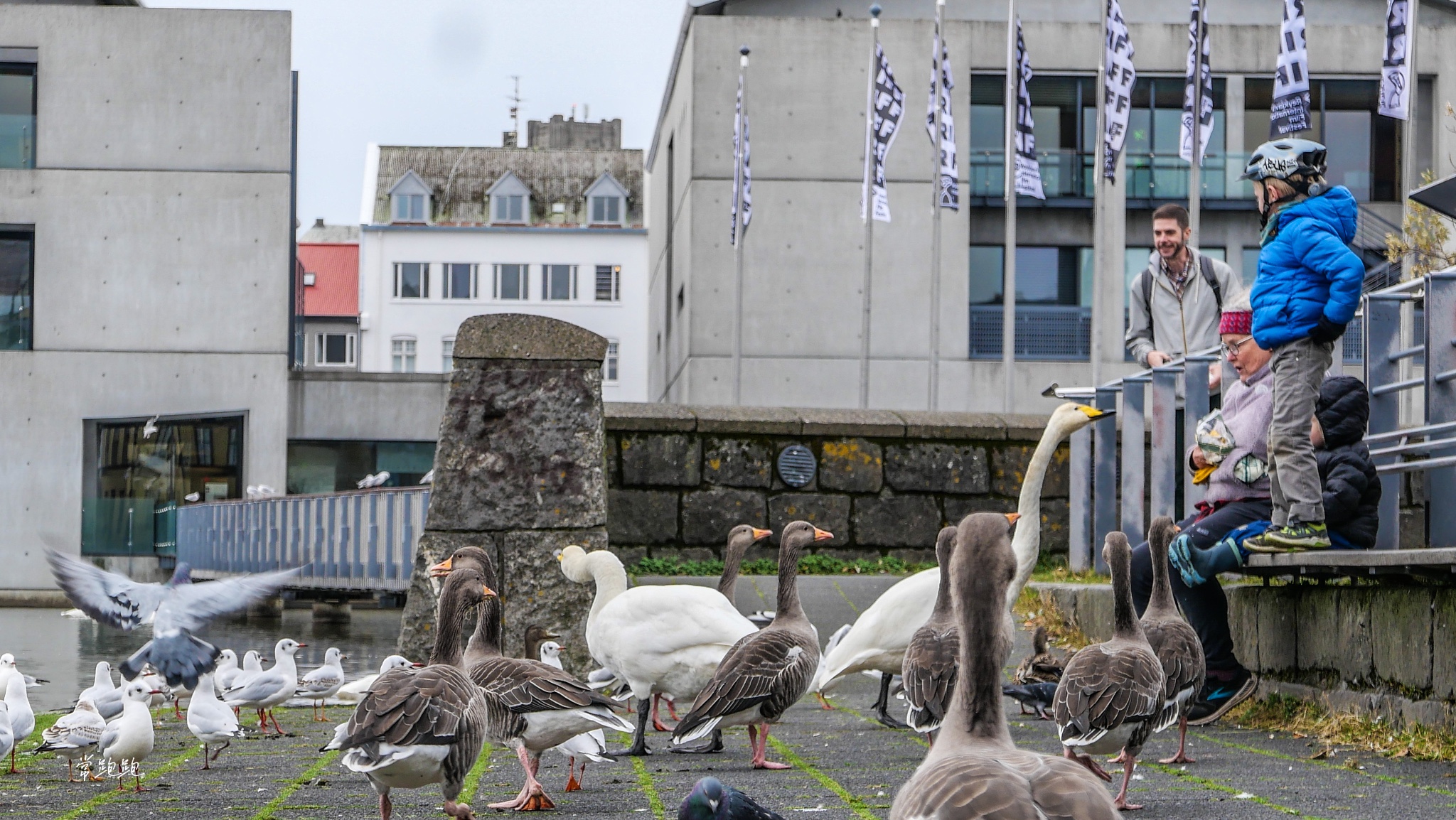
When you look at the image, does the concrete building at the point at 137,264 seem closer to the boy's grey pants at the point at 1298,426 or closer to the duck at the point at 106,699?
the duck at the point at 106,699

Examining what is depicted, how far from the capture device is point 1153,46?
108ft

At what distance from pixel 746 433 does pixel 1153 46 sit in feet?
77.5

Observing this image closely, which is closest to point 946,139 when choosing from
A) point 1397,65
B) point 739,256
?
point 739,256

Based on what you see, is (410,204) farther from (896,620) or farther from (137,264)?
(896,620)

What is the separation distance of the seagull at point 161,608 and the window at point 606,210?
5824 centimetres

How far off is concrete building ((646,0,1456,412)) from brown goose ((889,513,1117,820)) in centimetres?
2927

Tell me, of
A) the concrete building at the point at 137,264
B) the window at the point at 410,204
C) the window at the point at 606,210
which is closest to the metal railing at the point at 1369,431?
the concrete building at the point at 137,264

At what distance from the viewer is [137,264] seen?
3172cm

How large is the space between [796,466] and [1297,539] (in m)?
5.98

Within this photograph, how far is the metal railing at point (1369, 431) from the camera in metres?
7.35

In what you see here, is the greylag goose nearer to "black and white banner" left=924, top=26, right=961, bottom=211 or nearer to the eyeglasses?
the eyeglasses

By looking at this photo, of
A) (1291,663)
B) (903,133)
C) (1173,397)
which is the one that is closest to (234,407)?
(903,133)

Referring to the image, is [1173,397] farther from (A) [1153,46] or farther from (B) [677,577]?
(A) [1153,46]

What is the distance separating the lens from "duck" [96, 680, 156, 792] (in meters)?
6.43
